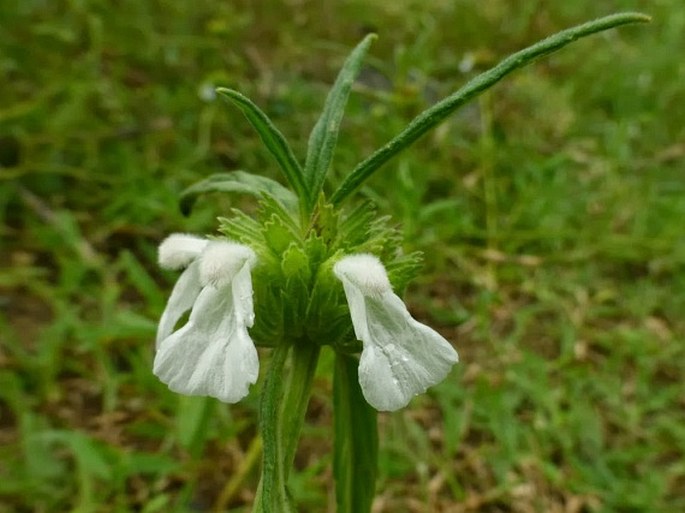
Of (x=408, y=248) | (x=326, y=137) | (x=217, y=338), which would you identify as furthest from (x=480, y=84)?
(x=408, y=248)

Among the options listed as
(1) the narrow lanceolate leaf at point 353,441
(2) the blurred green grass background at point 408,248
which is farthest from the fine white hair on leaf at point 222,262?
(2) the blurred green grass background at point 408,248

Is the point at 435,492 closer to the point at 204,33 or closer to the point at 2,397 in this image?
the point at 2,397

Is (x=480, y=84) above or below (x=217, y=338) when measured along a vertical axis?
above

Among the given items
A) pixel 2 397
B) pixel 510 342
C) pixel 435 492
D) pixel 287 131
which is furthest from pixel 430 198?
Answer: pixel 2 397

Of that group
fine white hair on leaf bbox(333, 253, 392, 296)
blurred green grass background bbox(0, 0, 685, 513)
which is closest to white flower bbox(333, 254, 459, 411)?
fine white hair on leaf bbox(333, 253, 392, 296)

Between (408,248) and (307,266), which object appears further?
(408,248)

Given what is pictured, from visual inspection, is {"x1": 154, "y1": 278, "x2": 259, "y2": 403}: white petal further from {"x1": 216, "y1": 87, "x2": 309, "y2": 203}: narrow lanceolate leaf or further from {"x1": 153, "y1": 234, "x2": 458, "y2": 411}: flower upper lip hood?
{"x1": 216, "y1": 87, "x2": 309, "y2": 203}: narrow lanceolate leaf

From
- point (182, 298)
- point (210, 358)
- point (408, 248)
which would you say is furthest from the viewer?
point (408, 248)

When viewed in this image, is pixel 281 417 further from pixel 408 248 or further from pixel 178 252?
pixel 408 248
